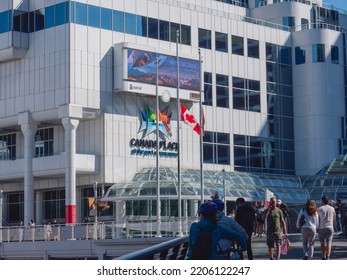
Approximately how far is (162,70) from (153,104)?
245cm

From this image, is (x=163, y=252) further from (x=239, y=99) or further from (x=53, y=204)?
(x=239, y=99)

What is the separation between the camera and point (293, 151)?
240ft

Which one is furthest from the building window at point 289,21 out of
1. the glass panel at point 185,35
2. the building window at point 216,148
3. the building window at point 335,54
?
the building window at point 216,148

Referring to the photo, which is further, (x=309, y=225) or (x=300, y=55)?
(x=300, y=55)

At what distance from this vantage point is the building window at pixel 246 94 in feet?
228

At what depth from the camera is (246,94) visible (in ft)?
230

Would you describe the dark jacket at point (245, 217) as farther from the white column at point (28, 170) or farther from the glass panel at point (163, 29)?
the glass panel at point (163, 29)

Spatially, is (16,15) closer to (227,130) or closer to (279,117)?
(227,130)

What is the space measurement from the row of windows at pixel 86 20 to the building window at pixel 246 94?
289 inches

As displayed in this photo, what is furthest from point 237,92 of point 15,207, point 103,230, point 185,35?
point 103,230

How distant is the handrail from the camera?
449 inches

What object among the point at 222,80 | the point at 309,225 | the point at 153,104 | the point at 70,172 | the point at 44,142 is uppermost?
the point at 222,80

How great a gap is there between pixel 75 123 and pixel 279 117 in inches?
760
